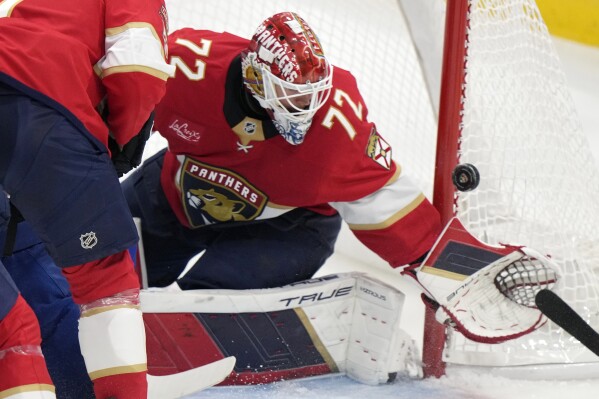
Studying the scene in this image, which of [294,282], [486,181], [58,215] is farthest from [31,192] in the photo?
[486,181]

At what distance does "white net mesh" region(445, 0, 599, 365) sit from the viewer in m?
2.44

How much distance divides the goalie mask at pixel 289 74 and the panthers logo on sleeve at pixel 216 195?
0.23 m

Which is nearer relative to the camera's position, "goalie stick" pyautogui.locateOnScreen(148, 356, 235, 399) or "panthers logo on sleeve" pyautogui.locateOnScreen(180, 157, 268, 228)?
"goalie stick" pyautogui.locateOnScreen(148, 356, 235, 399)

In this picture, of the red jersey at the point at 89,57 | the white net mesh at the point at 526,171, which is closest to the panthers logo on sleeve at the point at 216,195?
the white net mesh at the point at 526,171

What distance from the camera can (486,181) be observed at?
2451mm

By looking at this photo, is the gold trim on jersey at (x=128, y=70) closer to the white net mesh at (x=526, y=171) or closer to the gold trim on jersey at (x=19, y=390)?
the gold trim on jersey at (x=19, y=390)

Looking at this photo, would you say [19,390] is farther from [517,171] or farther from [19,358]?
[517,171]

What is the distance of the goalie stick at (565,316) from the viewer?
2252 mm

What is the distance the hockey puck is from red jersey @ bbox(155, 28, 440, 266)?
3.4 inches

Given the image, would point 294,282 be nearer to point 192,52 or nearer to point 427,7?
point 192,52

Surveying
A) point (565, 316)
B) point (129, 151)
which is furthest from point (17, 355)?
point (565, 316)

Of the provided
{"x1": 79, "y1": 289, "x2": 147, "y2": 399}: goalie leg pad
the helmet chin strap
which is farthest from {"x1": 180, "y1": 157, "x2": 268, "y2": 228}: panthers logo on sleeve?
{"x1": 79, "y1": 289, "x2": 147, "y2": 399}: goalie leg pad

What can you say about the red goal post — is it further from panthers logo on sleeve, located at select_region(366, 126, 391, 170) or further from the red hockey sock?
the red hockey sock

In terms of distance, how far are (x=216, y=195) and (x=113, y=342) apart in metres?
0.87
